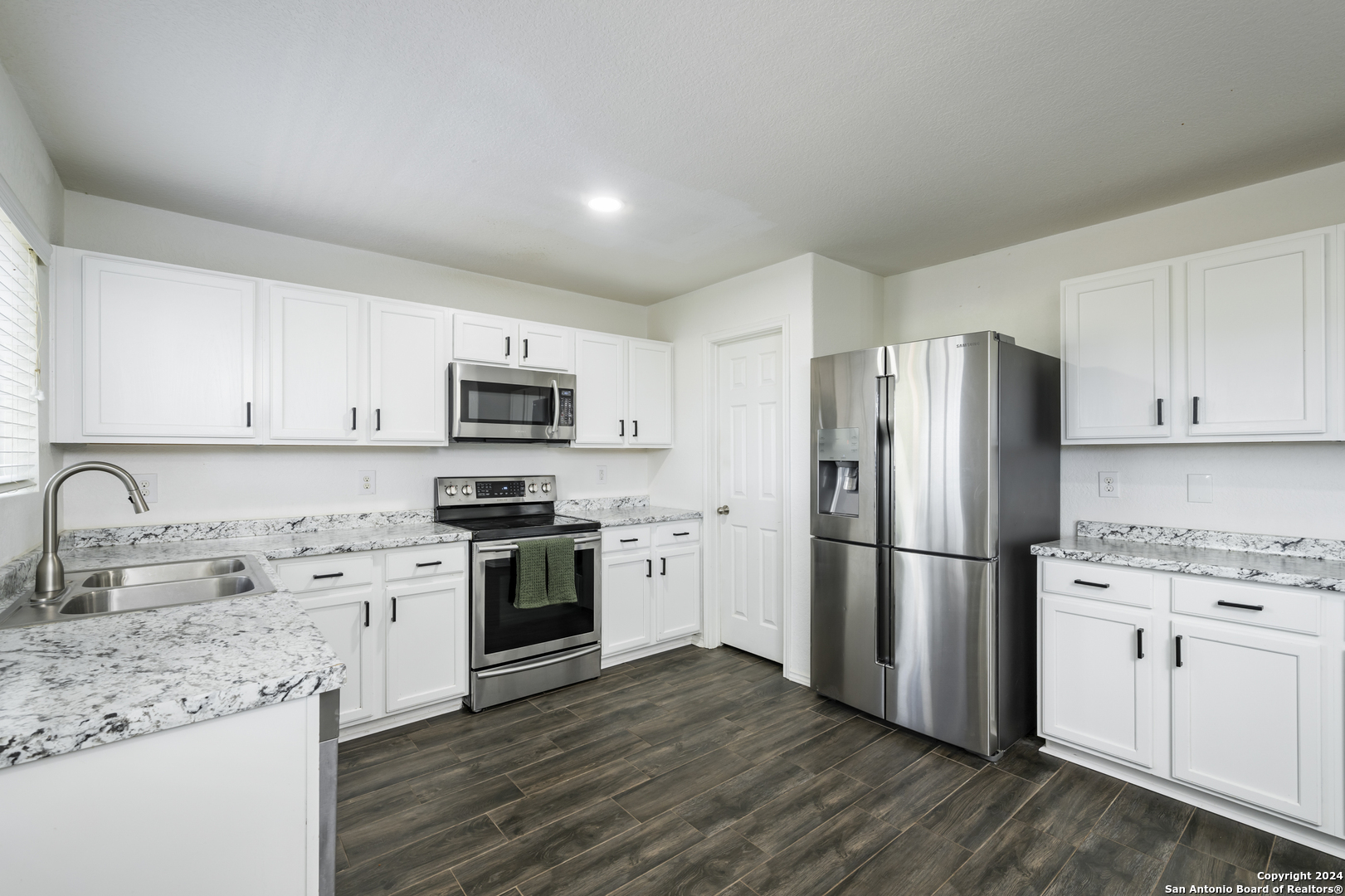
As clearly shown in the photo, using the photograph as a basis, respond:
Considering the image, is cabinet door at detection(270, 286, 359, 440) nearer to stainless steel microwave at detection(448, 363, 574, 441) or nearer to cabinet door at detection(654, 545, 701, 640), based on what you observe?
stainless steel microwave at detection(448, 363, 574, 441)

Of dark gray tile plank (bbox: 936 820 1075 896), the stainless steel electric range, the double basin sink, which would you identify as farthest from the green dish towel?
dark gray tile plank (bbox: 936 820 1075 896)

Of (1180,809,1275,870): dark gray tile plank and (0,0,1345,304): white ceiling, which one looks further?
(1180,809,1275,870): dark gray tile plank

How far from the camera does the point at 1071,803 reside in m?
2.28

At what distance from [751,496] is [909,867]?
2241 millimetres

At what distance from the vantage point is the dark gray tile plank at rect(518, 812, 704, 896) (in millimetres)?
1832

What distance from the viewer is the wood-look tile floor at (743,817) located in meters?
1.88

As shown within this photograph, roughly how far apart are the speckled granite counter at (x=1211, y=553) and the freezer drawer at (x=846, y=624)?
773mm

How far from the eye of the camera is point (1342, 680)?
Result: 1.95 m

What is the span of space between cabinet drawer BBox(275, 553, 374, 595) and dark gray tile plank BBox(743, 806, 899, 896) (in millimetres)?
2047

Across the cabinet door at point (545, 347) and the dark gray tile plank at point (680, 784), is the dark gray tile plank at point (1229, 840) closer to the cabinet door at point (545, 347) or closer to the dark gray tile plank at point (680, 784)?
the dark gray tile plank at point (680, 784)

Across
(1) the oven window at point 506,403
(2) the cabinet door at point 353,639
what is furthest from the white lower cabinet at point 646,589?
(2) the cabinet door at point 353,639

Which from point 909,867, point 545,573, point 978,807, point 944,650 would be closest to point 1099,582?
point 944,650

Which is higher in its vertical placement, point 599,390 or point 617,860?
point 599,390

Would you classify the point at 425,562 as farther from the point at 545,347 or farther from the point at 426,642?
the point at 545,347
